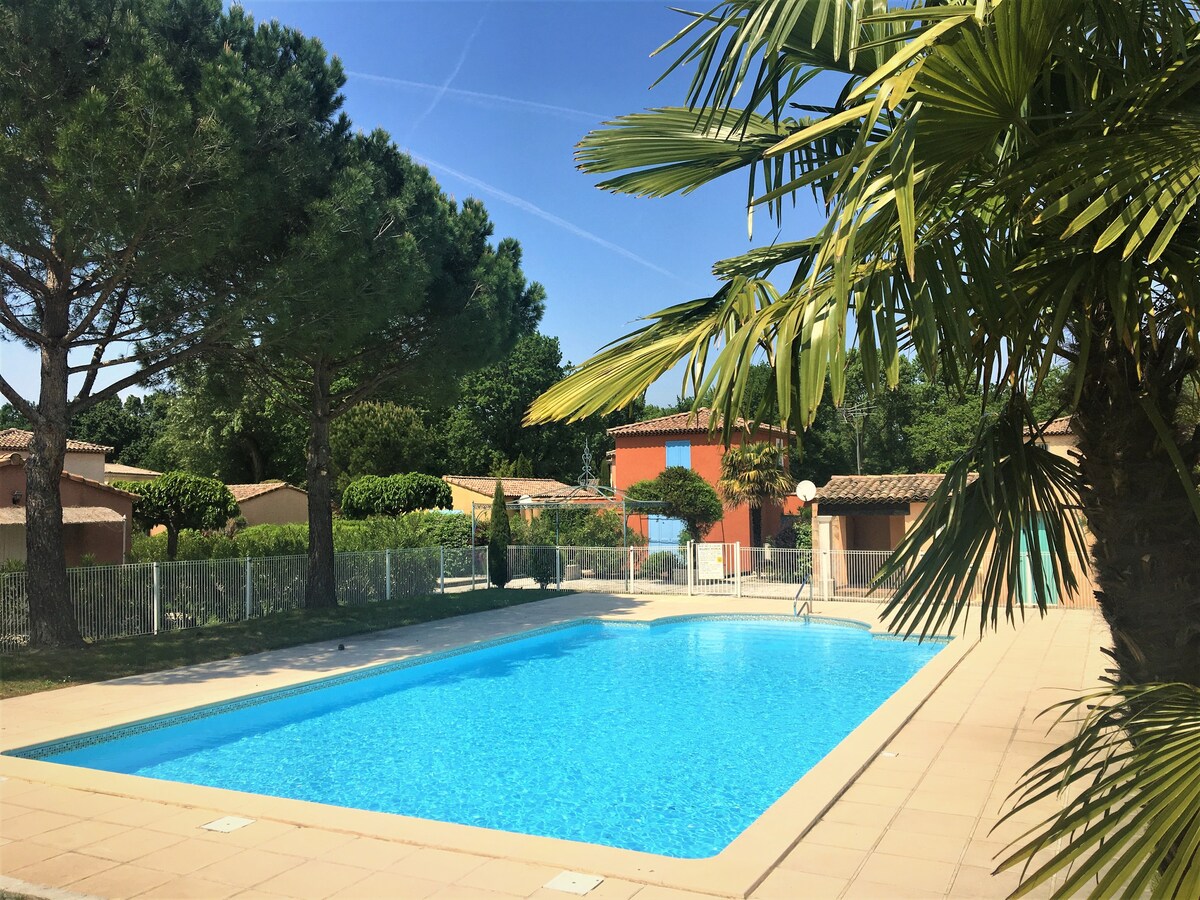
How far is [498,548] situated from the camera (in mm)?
23781

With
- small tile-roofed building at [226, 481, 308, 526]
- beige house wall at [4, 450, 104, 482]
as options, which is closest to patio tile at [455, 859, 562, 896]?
beige house wall at [4, 450, 104, 482]

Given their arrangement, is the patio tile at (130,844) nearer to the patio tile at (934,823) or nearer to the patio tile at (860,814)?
the patio tile at (860,814)

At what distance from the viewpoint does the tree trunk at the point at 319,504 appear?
1839 centimetres

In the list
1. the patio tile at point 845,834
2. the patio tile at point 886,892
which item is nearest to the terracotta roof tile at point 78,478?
the patio tile at point 845,834

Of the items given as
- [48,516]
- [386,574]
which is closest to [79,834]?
[48,516]

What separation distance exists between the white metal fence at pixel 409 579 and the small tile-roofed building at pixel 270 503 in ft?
33.9

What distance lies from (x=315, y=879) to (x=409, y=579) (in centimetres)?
1697

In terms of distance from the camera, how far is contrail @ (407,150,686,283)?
5629 millimetres

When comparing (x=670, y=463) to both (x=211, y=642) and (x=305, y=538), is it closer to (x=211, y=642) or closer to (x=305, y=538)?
(x=305, y=538)

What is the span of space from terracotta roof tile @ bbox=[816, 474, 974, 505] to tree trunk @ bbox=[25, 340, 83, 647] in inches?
649

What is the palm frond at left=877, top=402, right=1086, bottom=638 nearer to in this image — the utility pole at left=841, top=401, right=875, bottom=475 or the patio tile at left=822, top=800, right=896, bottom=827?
the patio tile at left=822, top=800, right=896, bottom=827

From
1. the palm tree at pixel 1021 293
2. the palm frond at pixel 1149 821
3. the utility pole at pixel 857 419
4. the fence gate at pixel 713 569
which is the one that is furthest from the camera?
the utility pole at pixel 857 419

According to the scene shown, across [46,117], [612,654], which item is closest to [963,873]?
[612,654]

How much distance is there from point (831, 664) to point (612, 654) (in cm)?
385
